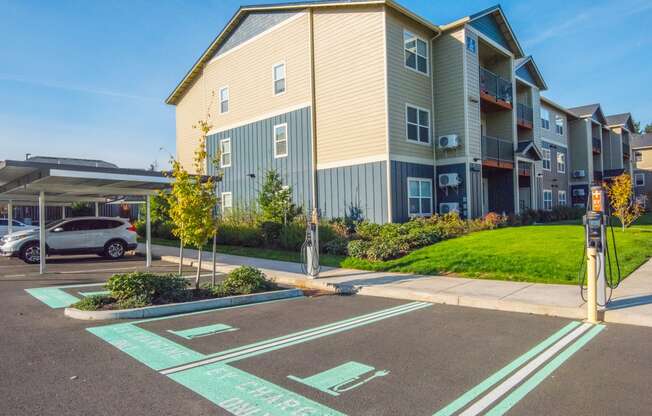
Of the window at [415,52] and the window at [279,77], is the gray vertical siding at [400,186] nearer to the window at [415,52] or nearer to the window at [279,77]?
the window at [415,52]

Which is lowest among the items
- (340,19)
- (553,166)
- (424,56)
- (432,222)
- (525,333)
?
(525,333)

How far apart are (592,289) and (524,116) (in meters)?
21.1

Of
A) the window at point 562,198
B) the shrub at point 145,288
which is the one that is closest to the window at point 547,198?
the window at point 562,198

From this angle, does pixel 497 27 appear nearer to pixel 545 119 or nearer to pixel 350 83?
pixel 350 83

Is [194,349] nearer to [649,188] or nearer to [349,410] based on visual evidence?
[349,410]

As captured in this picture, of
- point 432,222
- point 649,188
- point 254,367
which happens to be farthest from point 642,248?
point 649,188

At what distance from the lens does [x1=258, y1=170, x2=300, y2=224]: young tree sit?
17719 mm

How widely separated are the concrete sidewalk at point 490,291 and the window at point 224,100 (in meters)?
14.5

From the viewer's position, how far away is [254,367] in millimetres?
4836

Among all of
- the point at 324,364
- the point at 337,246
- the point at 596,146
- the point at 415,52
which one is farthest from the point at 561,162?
the point at 324,364

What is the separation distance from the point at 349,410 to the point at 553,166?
32.7 meters

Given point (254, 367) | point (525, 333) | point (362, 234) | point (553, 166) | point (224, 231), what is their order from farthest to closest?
point (553, 166)
point (224, 231)
point (362, 234)
point (525, 333)
point (254, 367)

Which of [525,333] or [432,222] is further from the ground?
[432,222]

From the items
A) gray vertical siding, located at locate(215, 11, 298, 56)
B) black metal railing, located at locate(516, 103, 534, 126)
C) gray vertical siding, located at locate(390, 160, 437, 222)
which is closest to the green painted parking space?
gray vertical siding, located at locate(390, 160, 437, 222)
